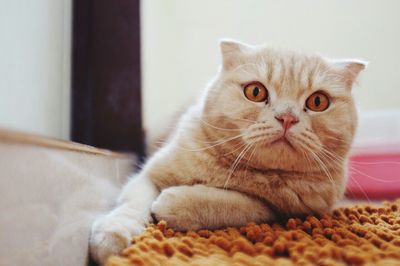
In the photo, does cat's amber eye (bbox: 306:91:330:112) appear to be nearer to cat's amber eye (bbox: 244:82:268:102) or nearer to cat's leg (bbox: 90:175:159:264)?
cat's amber eye (bbox: 244:82:268:102)

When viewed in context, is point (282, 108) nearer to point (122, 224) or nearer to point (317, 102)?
point (317, 102)

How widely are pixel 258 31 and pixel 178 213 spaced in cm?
156

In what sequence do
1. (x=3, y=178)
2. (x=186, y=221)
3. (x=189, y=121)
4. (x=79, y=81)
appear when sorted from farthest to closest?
1. (x=79, y=81)
2. (x=189, y=121)
3. (x=186, y=221)
4. (x=3, y=178)

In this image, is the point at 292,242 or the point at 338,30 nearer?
the point at 292,242

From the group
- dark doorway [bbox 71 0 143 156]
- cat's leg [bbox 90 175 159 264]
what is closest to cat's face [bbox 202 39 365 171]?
cat's leg [bbox 90 175 159 264]

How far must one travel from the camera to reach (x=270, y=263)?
687mm

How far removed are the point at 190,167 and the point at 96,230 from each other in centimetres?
37

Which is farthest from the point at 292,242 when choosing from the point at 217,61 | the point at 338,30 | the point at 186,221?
the point at 338,30

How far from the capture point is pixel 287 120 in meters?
0.96

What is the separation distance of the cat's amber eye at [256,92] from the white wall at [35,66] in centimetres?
56

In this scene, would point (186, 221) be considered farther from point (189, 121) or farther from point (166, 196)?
point (189, 121)

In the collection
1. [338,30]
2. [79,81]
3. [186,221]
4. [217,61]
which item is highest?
[338,30]

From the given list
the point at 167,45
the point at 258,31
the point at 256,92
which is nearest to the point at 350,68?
the point at 256,92

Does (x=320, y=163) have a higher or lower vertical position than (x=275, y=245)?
higher
